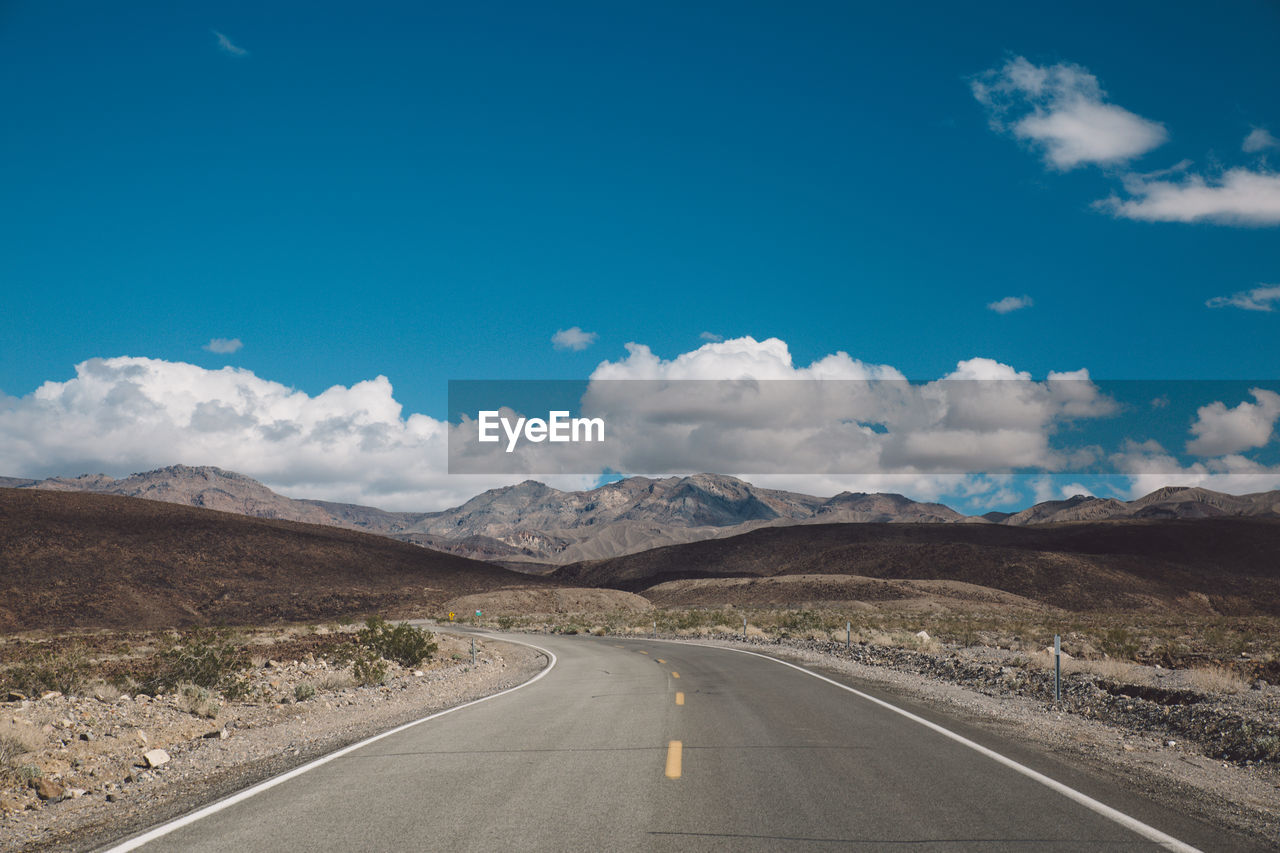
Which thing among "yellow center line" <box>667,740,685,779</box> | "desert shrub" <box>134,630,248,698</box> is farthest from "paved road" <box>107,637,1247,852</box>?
"desert shrub" <box>134,630,248,698</box>

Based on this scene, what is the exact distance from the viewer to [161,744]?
11836mm

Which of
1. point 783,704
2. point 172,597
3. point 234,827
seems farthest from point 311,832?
point 172,597

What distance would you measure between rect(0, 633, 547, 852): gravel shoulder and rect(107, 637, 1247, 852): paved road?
1.00 m

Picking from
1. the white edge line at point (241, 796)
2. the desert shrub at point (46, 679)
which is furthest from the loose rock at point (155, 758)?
the desert shrub at point (46, 679)

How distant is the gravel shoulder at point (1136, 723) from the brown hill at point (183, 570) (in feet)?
195

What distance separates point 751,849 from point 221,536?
98724 millimetres

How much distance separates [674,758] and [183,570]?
84397 millimetres

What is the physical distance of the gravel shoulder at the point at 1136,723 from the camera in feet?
25.6

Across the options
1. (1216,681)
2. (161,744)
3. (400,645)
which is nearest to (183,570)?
(400,645)

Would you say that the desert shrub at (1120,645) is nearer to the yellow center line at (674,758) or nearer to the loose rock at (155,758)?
the yellow center line at (674,758)

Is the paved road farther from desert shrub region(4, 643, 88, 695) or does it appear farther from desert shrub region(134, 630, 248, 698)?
desert shrub region(4, 643, 88, 695)

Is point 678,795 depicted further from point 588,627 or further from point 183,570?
point 183,570

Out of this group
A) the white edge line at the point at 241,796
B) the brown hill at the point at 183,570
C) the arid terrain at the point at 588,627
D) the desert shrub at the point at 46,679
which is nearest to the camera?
the white edge line at the point at 241,796

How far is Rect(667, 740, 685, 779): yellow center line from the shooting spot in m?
8.28
